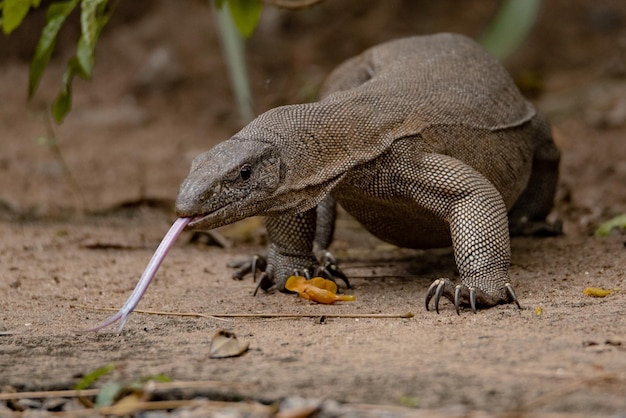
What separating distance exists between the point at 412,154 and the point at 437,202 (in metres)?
0.29

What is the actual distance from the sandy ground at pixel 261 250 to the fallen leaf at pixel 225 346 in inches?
1.9

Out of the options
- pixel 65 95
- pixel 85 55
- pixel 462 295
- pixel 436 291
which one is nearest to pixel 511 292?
pixel 462 295

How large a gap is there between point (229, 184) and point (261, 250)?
2405 millimetres

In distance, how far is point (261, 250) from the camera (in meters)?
6.94

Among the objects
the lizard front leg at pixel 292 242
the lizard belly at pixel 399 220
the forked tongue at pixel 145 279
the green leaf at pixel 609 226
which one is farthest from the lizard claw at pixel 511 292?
the green leaf at pixel 609 226

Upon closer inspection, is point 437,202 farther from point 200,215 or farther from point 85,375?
point 85,375

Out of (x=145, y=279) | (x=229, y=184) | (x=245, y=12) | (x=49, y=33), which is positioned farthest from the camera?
(x=49, y=33)

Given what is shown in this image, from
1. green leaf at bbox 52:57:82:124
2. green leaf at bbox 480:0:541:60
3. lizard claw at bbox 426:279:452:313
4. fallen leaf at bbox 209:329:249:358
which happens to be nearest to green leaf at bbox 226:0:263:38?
green leaf at bbox 52:57:82:124

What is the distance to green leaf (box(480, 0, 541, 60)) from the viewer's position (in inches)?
347

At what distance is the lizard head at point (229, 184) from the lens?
4.47 meters

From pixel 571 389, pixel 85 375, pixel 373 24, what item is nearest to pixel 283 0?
pixel 85 375

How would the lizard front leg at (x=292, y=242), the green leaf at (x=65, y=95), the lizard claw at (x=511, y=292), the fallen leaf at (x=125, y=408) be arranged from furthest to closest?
1. the green leaf at (x=65, y=95)
2. the lizard front leg at (x=292, y=242)
3. the lizard claw at (x=511, y=292)
4. the fallen leaf at (x=125, y=408)

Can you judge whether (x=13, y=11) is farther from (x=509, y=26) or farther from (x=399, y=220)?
(x=509, y=26)

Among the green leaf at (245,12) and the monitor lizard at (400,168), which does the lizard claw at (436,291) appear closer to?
the monitor lizard at (400,168)
